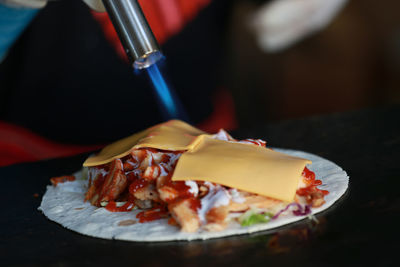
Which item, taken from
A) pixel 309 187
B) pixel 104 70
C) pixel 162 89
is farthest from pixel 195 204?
pixel 104 70

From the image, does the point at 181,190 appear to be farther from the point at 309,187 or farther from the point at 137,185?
the point at 309,187

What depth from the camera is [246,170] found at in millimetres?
1485

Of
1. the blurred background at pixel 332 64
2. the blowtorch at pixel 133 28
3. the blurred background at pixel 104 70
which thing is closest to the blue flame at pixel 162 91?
the blowtorch at pixel 133 28

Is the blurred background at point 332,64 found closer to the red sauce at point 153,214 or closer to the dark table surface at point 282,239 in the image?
the dark table surface at point 282,239

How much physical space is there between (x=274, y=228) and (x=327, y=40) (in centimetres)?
440

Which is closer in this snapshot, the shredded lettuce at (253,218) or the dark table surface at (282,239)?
the dark table surface at (282,239)

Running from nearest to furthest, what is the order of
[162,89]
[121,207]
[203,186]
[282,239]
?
[282,239], [203,186], [121,207], [162,89]

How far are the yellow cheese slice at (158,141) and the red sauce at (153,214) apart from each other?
223 millimetres

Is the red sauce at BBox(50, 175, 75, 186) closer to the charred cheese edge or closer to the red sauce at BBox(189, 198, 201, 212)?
the charred cheese edge

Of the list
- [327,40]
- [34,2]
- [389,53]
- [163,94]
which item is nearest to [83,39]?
[34,2]

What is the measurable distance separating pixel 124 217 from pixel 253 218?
0.45 metres

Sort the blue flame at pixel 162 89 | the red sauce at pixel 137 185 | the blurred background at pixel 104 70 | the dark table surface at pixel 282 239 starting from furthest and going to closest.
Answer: the blurred background at pixel 104 70 → the blue flame at pixel 162 89 → the red sauce at pixel 137 185 → the dark table surface at pixel 282 239

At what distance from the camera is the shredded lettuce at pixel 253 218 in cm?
138

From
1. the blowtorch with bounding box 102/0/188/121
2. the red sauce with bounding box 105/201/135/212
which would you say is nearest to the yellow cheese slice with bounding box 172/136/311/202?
the red sauce with bounding box 105/201/135/212
